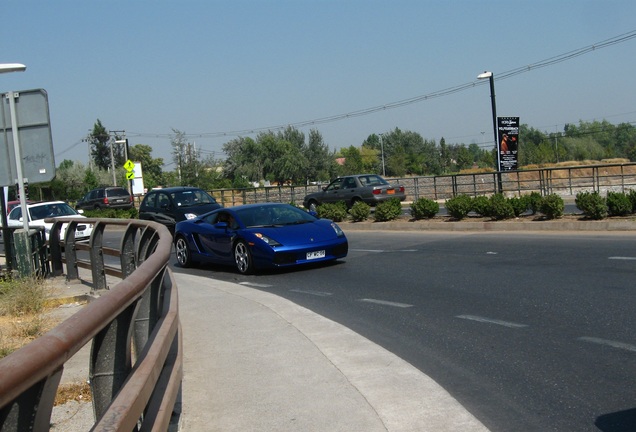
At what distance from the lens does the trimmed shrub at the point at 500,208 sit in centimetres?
2116

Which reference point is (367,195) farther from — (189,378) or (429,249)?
(189,378)

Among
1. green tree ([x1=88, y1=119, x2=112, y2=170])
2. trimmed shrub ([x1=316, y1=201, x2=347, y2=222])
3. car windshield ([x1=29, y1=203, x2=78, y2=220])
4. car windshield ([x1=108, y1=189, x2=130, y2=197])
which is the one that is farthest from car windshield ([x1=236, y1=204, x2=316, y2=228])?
green tree ([x1=88, y1=119, x2=112, y2=170])

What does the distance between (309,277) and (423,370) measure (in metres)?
6.97

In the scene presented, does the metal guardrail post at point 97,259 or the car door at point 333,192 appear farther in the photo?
the car door at point 333,192

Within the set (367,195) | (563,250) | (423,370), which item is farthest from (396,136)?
(423,370)

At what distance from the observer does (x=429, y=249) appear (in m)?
16.2

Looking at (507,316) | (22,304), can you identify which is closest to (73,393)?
(22,304)

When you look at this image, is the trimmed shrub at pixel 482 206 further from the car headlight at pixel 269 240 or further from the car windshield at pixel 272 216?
the car headlight at pixel 269 240

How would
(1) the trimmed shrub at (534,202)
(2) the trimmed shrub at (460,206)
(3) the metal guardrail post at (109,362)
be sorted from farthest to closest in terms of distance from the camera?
(2) the trimmed shrub at (460,206), (1) the trimmed shrub at (534,202), (3) the metal guardrail post at (109,362)

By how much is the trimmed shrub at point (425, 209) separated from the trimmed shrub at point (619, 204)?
19.4 ft

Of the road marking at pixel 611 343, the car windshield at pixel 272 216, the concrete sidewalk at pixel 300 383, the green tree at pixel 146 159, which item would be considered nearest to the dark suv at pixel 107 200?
the car windshield at pixel 272 216

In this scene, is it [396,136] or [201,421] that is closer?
[201,421]

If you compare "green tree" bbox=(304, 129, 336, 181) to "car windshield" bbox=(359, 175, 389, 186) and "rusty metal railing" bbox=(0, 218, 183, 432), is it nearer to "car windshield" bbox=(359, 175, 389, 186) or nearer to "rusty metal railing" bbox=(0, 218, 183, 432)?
"car windshield" bbox=(359, 175, 389, 186)

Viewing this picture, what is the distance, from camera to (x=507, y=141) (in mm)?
30172
